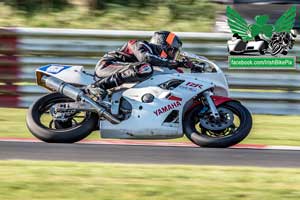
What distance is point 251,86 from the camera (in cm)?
1084

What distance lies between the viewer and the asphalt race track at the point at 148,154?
727cm

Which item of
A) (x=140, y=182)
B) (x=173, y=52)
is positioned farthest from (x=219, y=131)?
(x=140, y=182)

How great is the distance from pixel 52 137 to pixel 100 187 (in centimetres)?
264

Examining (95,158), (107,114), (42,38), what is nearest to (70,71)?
(107,114)

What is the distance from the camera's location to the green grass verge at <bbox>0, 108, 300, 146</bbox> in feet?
28.8

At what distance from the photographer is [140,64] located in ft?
25.7

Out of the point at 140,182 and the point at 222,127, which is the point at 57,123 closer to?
the point at 222,127

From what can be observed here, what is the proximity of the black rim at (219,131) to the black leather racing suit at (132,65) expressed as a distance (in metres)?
0.62

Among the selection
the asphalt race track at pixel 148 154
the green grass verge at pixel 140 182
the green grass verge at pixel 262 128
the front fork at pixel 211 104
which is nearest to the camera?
the green grass verge at pixel 140 182

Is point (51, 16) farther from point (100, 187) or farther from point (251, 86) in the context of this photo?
point (100, 187)

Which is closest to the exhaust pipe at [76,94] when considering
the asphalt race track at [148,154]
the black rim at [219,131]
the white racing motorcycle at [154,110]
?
the white racing motorcycle at [154,110]

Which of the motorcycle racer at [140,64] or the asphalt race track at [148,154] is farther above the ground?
the motorcycle racer at [140,64]

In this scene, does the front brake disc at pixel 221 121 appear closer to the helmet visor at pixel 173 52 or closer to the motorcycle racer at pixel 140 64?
the motorcycle racer at pixel 140 64

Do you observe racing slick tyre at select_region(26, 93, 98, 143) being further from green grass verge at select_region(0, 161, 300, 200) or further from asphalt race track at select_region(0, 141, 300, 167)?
green grass verge at select_region(0, 161, 300, 200)
